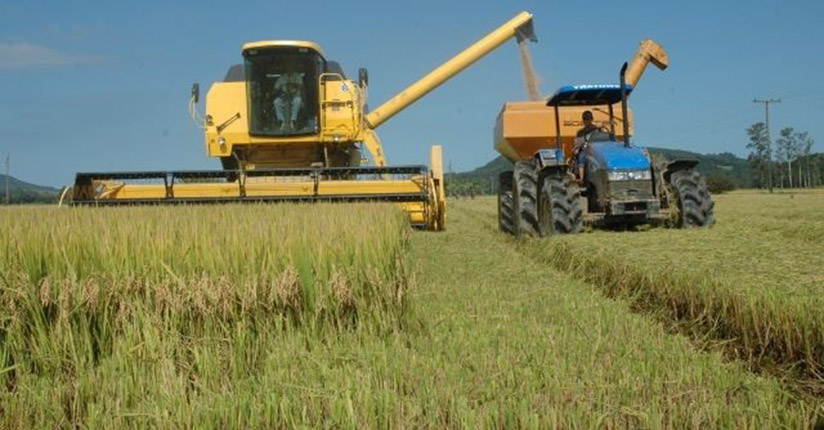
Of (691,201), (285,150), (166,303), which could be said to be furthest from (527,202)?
(166,303)

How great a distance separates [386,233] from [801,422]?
2.93 meters

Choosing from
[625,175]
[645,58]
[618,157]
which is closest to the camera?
[625,175]

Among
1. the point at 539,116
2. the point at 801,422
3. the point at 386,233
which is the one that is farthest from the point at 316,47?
the point at 801,422

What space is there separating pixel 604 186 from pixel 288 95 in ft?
18.1

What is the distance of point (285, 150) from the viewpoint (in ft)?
41.7

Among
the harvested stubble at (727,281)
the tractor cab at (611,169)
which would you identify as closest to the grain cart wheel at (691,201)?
the tractor cab at (611,169)

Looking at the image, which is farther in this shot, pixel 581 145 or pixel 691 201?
pixel 581 145

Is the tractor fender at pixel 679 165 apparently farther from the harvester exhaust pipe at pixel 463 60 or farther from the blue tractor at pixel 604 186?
the harvester exhaust pipe at pixel 463 60

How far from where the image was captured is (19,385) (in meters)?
3.39

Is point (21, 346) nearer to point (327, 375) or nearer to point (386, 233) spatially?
point (327, 375)

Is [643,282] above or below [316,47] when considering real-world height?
below

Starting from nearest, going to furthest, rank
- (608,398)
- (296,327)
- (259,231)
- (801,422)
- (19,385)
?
(801,422) → (608,398) → (19,385) → (296,327) → (259,231)

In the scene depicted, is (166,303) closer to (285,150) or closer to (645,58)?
(285,150)

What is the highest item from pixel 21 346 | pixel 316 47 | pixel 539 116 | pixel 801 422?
pixel 316 47
